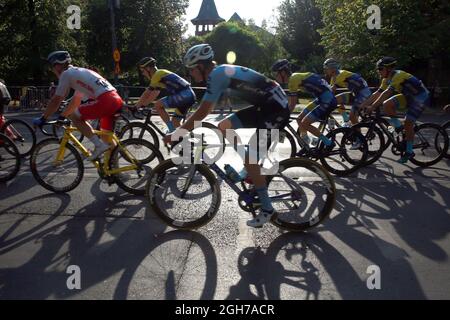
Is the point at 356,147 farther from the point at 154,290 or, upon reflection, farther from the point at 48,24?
the point at 48,24

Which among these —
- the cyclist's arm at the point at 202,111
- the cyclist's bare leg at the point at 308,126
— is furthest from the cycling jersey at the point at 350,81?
the cyclist's arm at the point at 202,111

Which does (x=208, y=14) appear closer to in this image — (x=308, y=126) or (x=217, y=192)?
(x=308, y=126)

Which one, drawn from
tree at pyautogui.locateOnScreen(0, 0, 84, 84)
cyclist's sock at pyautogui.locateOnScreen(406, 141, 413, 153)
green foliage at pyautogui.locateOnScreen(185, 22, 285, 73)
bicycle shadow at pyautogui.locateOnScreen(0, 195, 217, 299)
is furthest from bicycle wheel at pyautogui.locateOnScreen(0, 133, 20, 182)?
green foliage at pyautogui.locateOnScreen(185, 22, 285, 73)

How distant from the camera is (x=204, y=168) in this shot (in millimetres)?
4555

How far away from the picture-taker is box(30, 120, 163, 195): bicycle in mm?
5848

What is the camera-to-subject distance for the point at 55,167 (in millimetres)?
6004

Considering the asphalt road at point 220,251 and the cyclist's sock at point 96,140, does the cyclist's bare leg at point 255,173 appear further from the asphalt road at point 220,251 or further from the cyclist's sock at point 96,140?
the cyclist's sock at point 96,140

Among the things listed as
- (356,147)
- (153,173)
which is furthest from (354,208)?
(153,173)

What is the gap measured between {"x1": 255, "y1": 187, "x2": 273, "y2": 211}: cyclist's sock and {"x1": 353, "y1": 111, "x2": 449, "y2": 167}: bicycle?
388 centimetres

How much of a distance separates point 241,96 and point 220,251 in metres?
1.69

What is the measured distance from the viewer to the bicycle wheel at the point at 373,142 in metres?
7.58

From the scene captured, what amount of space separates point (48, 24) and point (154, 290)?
3010 centimetres

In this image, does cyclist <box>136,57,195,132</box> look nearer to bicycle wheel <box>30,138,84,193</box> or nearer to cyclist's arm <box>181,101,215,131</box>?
bicycle wheel <box>30,138,84,193</box>

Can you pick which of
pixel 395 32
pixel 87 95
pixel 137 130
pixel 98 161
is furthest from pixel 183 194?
pixel 395 32
